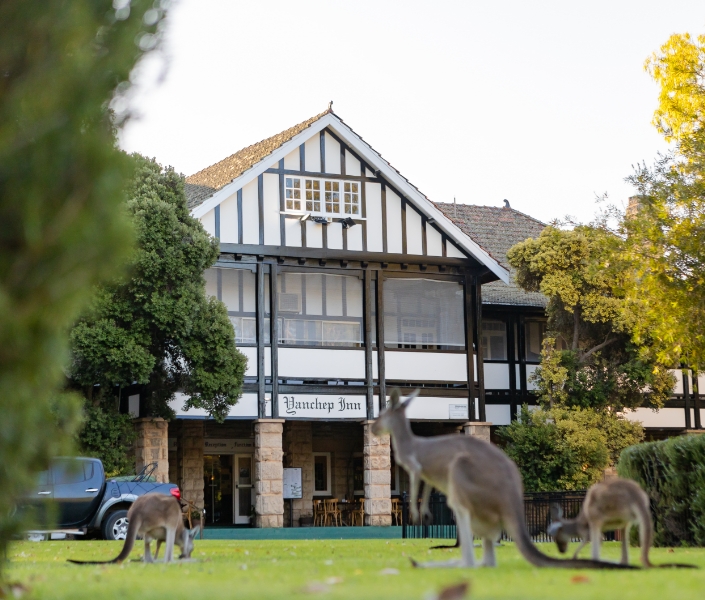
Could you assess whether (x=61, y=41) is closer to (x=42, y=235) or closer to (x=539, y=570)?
(x=42, y=235)

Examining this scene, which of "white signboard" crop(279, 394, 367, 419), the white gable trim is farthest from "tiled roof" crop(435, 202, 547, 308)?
"white signboard" crop(279, 394, 367, 419)

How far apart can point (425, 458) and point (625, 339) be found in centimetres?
2561

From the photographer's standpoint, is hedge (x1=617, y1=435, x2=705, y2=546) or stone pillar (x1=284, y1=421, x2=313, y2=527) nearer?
hedge (x1=617, y1=435, x2=705, y2=546)

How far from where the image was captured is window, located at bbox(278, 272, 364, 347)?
30.5 m

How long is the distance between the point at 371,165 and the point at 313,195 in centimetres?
185

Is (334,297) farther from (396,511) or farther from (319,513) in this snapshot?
(319,513)

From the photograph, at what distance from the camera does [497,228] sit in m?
39.6

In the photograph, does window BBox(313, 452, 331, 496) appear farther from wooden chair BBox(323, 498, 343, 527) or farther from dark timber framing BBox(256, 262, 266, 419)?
dark timber framing BBox(256, 262, 266, 419)

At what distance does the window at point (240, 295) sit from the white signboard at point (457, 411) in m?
5.78

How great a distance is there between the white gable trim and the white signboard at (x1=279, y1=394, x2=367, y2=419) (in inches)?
208

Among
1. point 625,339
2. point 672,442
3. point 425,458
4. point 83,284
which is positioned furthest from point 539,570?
point 625,339

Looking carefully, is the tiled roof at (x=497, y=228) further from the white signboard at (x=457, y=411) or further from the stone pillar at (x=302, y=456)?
the stone pillar at (x=302, y=456)

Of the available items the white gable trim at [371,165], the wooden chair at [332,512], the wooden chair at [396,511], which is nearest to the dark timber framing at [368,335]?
the white gable trim at [371,165]

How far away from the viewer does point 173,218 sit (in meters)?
25.5
